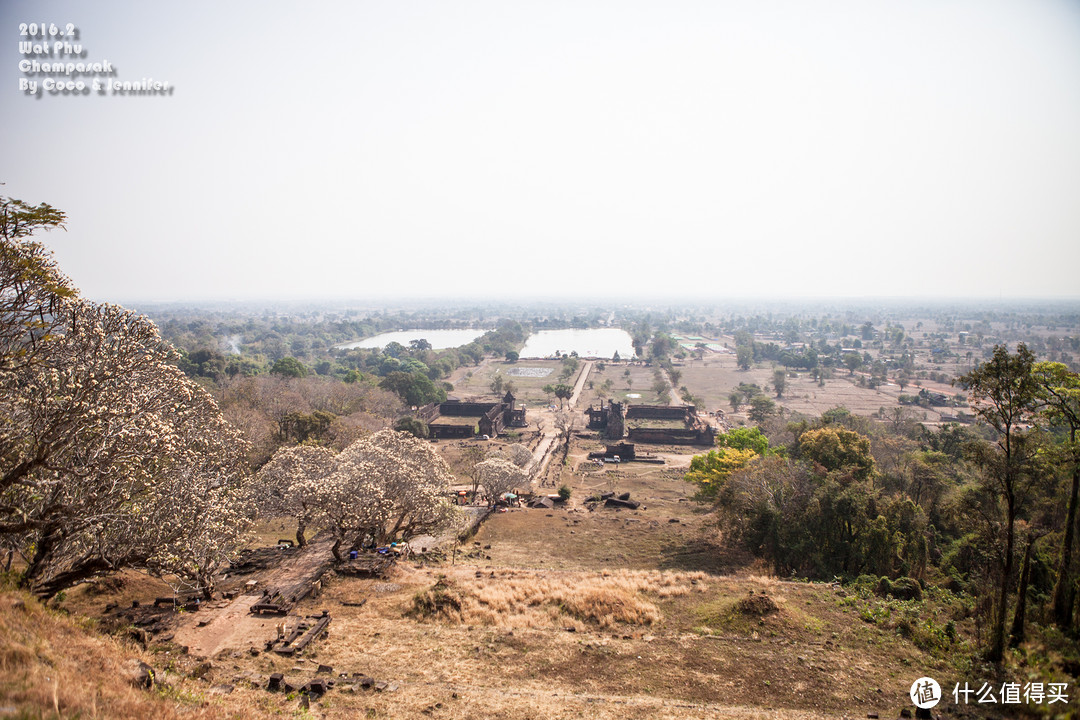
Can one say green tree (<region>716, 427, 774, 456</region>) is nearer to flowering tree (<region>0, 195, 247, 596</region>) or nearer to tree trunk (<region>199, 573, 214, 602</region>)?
tree trunk (<region>199, 573, 214, 602</region>)

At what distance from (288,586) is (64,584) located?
6484 mm

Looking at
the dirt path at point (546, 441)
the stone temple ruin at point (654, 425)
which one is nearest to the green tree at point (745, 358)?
the dirt path at point (546, 441)

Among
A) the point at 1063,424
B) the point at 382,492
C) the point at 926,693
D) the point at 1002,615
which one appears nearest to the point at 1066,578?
the point at 1002,615

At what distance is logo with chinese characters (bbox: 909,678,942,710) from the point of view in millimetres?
10346

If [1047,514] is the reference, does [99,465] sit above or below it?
above

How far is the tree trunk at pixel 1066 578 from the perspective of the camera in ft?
38.3

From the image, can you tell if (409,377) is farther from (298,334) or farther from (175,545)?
(298,334)

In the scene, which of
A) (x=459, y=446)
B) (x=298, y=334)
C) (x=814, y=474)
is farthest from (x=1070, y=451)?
(x=298, y=334)

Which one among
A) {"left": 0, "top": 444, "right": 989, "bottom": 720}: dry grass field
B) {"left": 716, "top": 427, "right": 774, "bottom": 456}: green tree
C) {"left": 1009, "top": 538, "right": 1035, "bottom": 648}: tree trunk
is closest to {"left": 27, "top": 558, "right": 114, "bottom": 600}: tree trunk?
{"left": 0, "top": 444, "right": 989, "bottom": 720}: dry grass field

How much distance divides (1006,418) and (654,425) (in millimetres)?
46663

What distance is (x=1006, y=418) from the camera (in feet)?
36.4

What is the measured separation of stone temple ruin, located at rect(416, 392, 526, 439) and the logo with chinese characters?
145 ft

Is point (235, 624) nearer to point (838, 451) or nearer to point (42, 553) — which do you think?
point (42, 553)

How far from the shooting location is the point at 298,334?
173 metres
